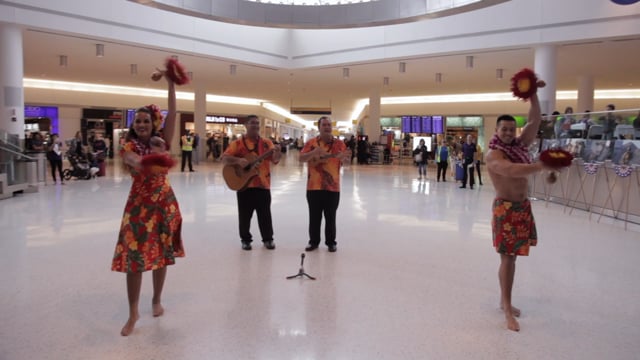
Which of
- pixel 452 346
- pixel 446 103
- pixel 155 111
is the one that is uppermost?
pixel 446 103

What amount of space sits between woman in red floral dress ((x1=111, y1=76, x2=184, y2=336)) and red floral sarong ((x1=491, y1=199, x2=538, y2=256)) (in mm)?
2471

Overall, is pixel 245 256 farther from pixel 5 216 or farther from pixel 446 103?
pixel 446 103

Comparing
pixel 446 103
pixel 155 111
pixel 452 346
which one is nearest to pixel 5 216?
pixel 155 111

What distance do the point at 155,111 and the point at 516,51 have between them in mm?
13555

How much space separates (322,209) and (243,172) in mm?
1085

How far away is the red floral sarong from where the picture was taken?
363 cm

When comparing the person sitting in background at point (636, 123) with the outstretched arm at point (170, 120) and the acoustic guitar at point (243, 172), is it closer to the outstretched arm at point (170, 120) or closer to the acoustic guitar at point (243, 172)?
the acoustic guitar at point (243, 172)

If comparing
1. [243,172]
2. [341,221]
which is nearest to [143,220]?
[243,172]

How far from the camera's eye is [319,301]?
4109mm

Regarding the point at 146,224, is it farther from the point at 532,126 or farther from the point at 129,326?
the point at 532,126

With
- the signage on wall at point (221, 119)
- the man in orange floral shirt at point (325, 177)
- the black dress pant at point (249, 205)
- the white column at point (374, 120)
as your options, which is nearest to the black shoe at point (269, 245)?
the black dress pant at point (249, 205)

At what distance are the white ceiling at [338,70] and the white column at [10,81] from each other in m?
0.90

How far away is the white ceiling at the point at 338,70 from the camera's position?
14.8 metres

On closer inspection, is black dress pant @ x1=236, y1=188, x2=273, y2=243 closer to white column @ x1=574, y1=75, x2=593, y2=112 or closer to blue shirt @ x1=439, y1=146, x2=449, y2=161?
blue shirt @ x1=439, y1=146, x2=449, y2=161
